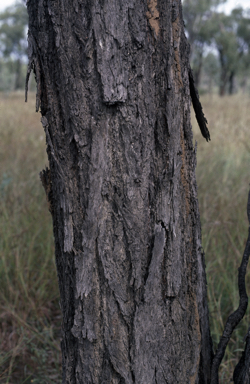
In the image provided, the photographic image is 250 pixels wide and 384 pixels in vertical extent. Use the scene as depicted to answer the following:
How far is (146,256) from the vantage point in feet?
3.16

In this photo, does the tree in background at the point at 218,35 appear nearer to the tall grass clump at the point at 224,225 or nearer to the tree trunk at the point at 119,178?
the tall grass clump at the point at 224,225

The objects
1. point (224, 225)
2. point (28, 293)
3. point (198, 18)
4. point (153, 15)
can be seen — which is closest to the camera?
point (153, 15)

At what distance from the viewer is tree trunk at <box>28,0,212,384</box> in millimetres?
861

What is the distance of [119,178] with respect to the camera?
0.92m

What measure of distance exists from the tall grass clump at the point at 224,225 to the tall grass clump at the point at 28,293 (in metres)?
0.93

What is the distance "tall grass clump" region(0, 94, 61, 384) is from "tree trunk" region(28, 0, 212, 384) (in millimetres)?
690

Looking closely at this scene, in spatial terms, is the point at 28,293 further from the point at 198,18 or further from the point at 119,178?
the point at 198,18

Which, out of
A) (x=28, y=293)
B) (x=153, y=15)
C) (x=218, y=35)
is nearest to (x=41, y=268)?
(x=28, y=293)

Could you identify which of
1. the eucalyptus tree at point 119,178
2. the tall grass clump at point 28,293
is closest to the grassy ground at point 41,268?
the tall grass clump at point 28,293

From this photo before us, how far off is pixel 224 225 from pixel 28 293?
145 cm

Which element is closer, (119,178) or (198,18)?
(119,178)

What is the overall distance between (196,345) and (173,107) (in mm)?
817

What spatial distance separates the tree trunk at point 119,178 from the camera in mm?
861

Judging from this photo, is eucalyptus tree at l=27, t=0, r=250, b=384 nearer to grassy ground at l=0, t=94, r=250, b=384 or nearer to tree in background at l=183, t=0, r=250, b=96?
grassy ground at l=0, t=94, r=250, b=384
